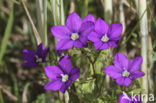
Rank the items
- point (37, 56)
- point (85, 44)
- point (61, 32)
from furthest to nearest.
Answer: point (37, 56)
point (61, 32)
point (85, 44)

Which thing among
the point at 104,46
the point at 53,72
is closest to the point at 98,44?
the point at 104,46

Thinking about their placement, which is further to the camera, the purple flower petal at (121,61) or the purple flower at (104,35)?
the purple flower petal at (121,61)

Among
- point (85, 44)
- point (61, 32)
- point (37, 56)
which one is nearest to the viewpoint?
point (85, 44)

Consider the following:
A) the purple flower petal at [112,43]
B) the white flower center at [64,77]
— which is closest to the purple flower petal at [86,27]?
the purple flower petal at [112,43]

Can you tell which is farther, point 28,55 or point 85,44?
point 28,55

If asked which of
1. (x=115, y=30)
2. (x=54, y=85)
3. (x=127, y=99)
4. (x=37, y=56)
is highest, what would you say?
(x=115, y=30)

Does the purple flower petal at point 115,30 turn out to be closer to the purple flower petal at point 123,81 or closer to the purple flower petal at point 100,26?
the purple flower petal at point 100,26

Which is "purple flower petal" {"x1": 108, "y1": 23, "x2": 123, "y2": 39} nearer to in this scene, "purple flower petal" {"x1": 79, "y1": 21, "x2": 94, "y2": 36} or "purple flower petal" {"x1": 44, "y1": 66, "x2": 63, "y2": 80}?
"purple flower petal" {"x1": 79, "y1": 21, "x2": 94, "y2": 36}

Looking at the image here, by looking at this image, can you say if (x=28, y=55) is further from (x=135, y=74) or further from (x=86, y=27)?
(x=135, y=74)
